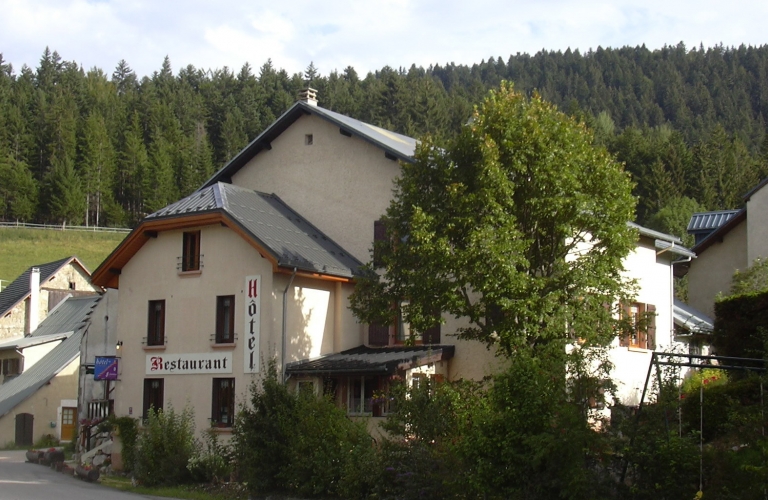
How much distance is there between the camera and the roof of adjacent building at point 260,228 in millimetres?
26562

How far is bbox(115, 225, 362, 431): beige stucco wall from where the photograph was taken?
26656 mm

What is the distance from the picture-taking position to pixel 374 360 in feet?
83.1

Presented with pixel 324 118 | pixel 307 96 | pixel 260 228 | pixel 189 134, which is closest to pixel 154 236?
pixel 260 228

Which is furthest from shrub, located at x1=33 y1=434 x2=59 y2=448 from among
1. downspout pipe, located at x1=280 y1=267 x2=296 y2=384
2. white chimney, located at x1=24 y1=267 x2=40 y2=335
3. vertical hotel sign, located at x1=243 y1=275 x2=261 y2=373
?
downspout pipe, located at x1=280 y1=267 x2=296 y2=384

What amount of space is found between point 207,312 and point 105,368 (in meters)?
4.28

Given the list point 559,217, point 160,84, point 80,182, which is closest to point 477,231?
point 559,217

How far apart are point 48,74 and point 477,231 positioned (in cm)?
14049

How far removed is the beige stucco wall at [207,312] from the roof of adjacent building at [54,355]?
1245 centimetres

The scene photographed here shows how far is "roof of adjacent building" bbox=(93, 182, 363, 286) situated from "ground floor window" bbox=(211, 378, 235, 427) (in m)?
4.14

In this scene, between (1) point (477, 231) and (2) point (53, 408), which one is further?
(2) point (53, 408)

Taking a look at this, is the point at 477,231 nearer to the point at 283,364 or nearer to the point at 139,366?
the point at 283,364

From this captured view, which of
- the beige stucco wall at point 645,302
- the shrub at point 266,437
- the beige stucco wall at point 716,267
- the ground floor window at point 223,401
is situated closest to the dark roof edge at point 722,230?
the beige stucco wall at point 716,267

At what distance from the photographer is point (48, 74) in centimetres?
14550

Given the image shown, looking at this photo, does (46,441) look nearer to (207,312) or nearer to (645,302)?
(207,312)
